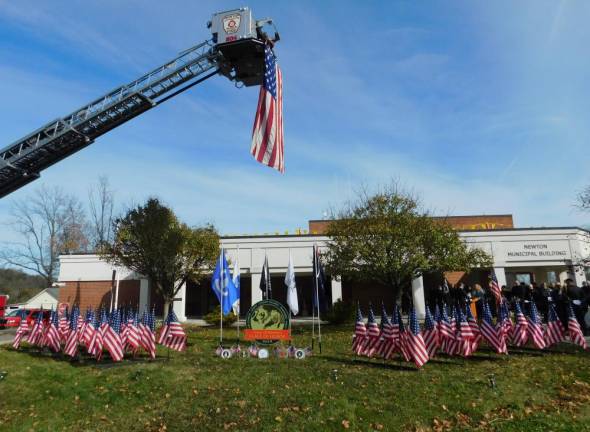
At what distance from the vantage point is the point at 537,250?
109 feet

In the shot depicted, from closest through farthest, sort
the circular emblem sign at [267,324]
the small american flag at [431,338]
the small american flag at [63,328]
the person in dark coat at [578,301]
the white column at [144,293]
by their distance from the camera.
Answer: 1. the small american flag at [431,338]
2. the circular emblem sign at [267,324]
3. the small american flag at [63,328]
4. the person in dark coat at [578,301]
5. the white column at [144,293]

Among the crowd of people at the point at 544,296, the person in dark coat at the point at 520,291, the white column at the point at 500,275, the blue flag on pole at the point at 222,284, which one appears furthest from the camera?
the white column at the point at 500,275

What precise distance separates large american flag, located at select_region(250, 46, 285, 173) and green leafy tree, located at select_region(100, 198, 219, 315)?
39.7ft

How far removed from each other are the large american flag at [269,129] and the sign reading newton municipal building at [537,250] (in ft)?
87.9

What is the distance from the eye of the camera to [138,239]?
75.8 feet

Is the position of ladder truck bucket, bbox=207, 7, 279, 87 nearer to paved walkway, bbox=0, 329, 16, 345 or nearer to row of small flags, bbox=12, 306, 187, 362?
row of small flags, bbox=12, 306, 187, 362

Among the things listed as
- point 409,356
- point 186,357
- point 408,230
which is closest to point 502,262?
point 408,230

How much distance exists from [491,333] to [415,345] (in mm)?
2867

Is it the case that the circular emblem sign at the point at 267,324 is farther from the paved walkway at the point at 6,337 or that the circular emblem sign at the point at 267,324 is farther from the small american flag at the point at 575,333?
the paved walkway at the point at 6,337

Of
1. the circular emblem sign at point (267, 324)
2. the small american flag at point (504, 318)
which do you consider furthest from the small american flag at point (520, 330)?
the circular emblem sign at point (267, 324)

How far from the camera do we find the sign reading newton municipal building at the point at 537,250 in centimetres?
3319

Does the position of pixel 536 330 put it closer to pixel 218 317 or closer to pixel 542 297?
pixel 542 297

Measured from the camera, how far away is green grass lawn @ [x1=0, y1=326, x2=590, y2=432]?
7375mm

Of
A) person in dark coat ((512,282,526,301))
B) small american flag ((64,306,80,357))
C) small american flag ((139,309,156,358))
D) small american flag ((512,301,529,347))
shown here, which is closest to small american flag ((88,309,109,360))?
small american flag ((64,306,80,357))
